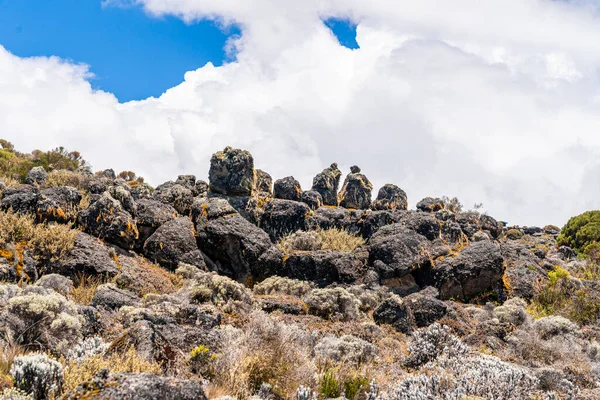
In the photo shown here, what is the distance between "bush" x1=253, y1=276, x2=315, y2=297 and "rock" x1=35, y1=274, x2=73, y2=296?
577cm

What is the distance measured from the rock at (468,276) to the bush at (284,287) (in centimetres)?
467

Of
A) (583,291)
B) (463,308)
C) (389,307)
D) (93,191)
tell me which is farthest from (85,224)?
(583,291)

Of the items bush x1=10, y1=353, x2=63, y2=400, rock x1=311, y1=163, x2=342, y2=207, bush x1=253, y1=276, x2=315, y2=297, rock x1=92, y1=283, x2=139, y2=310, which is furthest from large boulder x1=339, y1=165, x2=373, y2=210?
bush x1=10, y1=353, x2=63, y2=400

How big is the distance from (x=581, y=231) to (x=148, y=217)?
31512mm

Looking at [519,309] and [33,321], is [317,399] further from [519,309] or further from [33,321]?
[519,309]

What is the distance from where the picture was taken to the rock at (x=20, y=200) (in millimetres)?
14477

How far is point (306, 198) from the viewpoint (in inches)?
1017

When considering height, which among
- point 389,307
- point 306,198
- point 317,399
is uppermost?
point 306,198

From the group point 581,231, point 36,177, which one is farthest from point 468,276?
point 581,231

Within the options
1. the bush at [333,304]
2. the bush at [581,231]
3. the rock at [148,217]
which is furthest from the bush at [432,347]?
the bush at [581,231]

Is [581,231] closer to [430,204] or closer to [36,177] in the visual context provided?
[430,204]

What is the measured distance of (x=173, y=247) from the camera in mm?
16422

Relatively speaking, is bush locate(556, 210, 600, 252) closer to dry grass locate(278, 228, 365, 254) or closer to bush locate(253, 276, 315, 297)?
dry grass locate(278, 228, 365, 254)

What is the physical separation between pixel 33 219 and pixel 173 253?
166 inches
